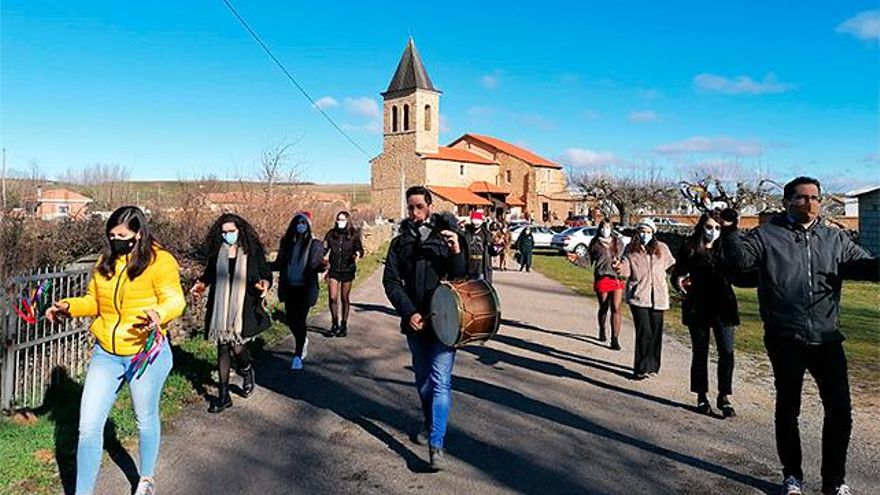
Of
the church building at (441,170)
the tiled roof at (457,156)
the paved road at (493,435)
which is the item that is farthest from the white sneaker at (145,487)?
the tiled roof at (457,156)

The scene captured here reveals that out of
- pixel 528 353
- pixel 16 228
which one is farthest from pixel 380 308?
pixel 16 228

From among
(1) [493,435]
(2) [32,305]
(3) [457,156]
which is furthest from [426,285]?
(3) [457,156]

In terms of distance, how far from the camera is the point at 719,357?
20.3ft

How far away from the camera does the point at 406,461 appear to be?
487cm

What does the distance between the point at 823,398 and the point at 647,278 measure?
3140 mm

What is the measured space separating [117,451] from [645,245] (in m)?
5.68

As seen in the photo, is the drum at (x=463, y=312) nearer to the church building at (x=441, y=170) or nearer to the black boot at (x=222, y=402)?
the black boot at (x=222, y=402)

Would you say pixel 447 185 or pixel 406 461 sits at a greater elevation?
pixel 447 185

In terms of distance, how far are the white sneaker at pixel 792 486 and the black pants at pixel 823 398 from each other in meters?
0.04

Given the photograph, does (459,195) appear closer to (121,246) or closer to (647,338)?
(647,338)

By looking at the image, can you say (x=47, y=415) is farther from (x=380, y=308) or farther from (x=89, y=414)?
(x=380, y=308)

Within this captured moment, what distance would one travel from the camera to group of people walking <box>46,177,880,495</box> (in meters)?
3.93

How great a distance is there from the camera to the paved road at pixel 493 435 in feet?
14.7

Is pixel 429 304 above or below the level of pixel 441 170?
below
